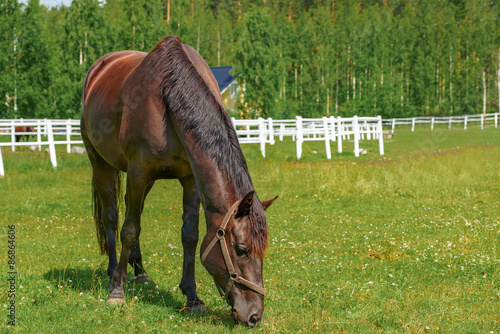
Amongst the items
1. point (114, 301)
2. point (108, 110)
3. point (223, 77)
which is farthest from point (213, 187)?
point (223, 77)

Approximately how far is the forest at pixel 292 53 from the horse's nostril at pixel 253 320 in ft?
96.6

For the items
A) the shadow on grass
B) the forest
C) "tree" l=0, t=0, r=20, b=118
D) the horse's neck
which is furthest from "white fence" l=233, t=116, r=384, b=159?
"tree" l=0, t=0, r=20, b=118

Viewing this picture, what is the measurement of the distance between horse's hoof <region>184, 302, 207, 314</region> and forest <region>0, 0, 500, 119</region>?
1120 inches

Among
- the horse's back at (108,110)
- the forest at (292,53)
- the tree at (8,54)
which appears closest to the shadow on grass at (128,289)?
the horse's back at (108,110)

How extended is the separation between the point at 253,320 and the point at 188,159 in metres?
1.35

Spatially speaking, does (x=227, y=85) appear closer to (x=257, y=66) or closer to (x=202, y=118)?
(x=257, y=66)

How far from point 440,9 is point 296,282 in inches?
2682

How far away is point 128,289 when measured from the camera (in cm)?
477

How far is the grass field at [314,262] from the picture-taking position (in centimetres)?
393

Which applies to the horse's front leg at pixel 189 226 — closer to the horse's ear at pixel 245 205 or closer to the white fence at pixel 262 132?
the horse's ear at pixel 245 205

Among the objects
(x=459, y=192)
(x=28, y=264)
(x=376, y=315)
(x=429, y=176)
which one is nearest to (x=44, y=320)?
(x=28, y=264)

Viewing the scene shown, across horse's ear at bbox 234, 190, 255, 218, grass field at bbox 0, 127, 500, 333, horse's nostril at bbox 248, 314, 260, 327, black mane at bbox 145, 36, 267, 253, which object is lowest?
grass field at bbox 0, 127, 500, 333

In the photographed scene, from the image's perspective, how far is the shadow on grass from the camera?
4.00 meters

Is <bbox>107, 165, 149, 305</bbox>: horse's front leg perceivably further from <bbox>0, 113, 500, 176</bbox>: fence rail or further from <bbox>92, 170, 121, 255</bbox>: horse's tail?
<bbox>0, 113, 500, 176</bbox>: fence rail
